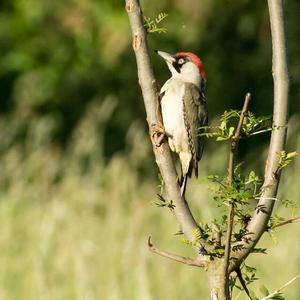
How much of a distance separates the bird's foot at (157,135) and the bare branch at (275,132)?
0.40 metres

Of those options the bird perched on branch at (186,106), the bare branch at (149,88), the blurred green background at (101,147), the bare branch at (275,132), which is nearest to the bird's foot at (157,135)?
the bare branch at (149,88)

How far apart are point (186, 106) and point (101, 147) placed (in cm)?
716

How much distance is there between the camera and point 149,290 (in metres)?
5.95

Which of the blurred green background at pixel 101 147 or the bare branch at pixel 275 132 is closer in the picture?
the bare branch at pixel 275 132

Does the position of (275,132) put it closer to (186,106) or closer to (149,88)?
(149,88)

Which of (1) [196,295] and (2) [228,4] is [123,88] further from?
(1) [196,295]

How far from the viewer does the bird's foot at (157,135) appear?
269cm

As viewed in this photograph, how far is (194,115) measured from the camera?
15.0 ft

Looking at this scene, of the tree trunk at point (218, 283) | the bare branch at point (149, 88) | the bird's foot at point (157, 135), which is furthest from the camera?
the bird's foot at point (157, 135)

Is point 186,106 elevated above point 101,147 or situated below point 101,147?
below

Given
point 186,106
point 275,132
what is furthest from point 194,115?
point 275,132

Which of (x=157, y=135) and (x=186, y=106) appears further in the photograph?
(x=186, y=106)

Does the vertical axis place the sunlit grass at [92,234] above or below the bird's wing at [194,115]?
above

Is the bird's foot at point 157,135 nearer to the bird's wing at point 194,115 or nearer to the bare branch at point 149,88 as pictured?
the bare branch at point 149,88
